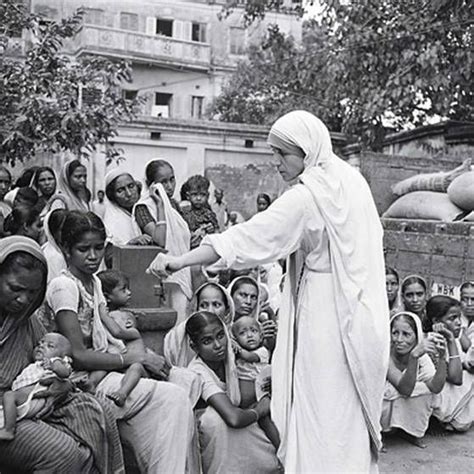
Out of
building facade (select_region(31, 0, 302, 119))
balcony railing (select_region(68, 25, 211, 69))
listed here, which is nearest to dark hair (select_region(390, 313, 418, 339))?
building facade (select_region(31, 0, 302, 119))

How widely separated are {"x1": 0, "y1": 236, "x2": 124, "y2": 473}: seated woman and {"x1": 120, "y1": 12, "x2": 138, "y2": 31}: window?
2401cm

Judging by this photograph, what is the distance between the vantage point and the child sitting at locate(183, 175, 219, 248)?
537cm

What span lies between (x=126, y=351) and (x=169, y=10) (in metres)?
24.2

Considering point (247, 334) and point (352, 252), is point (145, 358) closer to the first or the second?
point (247, 334)

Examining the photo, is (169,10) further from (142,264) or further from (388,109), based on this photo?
(142,264)

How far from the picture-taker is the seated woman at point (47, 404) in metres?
2.72

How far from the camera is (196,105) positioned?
81.1 ft

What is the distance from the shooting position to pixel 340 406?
2850 mm

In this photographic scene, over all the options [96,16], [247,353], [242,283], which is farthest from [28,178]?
[96,16]

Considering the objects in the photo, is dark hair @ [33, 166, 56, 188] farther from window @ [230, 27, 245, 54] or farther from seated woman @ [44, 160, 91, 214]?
window @ [230, 27, 245, 54]

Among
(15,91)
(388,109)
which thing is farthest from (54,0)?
(15,91)

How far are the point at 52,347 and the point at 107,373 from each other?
389 millimetres

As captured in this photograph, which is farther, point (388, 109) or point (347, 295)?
point (388, 109)

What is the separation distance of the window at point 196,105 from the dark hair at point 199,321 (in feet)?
69.7
